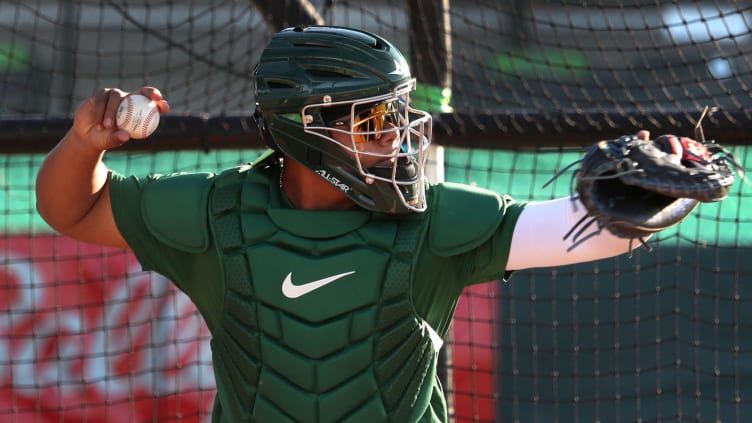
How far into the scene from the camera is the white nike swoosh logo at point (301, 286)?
2566 millimetres

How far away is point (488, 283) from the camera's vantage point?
208 inches

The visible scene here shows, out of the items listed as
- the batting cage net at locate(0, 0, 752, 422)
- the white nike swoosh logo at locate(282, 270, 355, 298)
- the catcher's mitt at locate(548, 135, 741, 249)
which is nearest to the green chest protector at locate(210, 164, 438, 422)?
the white nike swoosh logo at locate(282, 270, 355, 298)

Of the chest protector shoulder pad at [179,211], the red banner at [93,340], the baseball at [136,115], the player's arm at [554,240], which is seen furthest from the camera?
the red banner at [93,340]

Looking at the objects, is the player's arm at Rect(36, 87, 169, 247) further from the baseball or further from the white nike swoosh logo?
the white nike swoosh logo

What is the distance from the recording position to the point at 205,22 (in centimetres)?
793

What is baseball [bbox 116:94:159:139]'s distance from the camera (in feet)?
8.37

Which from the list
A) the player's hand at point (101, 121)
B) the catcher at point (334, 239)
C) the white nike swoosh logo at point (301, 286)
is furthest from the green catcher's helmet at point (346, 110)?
the player's hand at point (101, 121)

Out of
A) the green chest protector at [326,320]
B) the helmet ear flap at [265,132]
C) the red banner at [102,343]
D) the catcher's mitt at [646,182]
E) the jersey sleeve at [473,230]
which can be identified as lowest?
the red banner at [102,343]

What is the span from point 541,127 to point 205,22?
4.64 metres

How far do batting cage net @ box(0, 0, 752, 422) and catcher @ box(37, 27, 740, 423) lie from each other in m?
1.14

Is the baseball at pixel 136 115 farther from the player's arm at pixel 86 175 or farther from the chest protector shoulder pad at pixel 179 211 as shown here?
the chest protector shoulder pad at pixel 179 211

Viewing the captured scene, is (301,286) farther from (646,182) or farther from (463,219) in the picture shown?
(646,182)

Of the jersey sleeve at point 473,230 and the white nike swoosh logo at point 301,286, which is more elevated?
the jersey sleeve at point 473,230

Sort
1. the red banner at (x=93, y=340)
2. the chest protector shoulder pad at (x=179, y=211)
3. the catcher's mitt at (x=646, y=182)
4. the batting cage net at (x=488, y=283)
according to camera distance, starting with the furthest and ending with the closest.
A: the red banner at (x=93, y=340)
the batting cage net at (x=488, y=283)
the chest protector shoulder pad at (x=179, y=211)
the catcher's mitt at (x=646, y=182)
